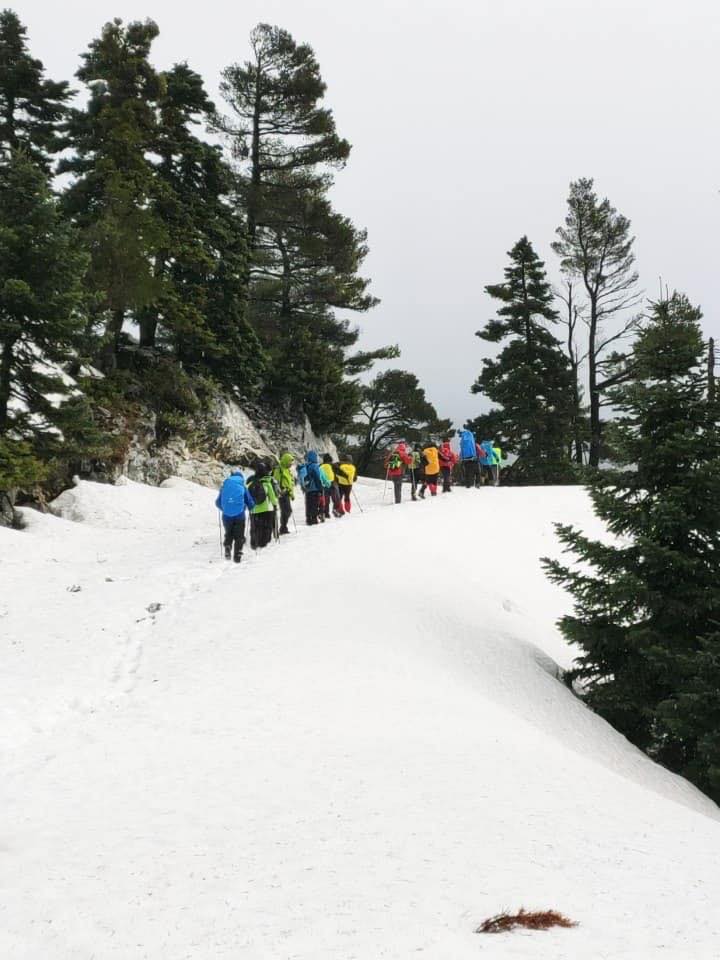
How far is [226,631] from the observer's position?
9.62 metres

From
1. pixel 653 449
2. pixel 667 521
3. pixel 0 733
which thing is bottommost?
pixel 0 733

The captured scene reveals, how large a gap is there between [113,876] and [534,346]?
105ft

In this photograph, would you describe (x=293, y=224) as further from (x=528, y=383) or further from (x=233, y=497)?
(x=233, y=497)

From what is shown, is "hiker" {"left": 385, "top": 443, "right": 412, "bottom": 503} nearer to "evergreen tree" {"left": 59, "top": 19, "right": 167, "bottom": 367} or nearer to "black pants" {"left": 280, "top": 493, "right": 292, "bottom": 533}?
"black pants" {"left": 280, "top": 493, "right": 292, "bottom": 533}

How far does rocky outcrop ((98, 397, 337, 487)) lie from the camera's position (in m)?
23.5

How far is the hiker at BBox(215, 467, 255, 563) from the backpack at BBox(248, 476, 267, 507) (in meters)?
0.39

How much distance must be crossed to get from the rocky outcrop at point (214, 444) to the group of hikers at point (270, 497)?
7605mm

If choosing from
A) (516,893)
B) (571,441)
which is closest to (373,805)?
(516,893)

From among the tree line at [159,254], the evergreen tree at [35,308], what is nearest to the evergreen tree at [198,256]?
the tree line at [159,254]

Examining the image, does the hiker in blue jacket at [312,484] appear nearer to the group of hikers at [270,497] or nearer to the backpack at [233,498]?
the group of hikers at [270,497]

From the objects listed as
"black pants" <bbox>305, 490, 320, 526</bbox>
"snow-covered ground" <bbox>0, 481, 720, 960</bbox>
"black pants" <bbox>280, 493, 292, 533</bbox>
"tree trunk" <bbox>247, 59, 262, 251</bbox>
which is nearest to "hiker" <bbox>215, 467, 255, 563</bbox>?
"snow-covered ground" <bbox>0, 481, 720, 960</bbox>

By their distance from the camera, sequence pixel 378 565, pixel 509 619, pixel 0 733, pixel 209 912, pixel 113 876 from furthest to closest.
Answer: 1. pixel 378 565
2. pixel 509 619
3. pixel 0 733
4. pixel 113 876
5. pixel 209 912

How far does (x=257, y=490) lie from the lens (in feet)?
47.7

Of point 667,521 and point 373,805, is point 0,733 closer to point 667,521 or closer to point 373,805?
point 373,805
